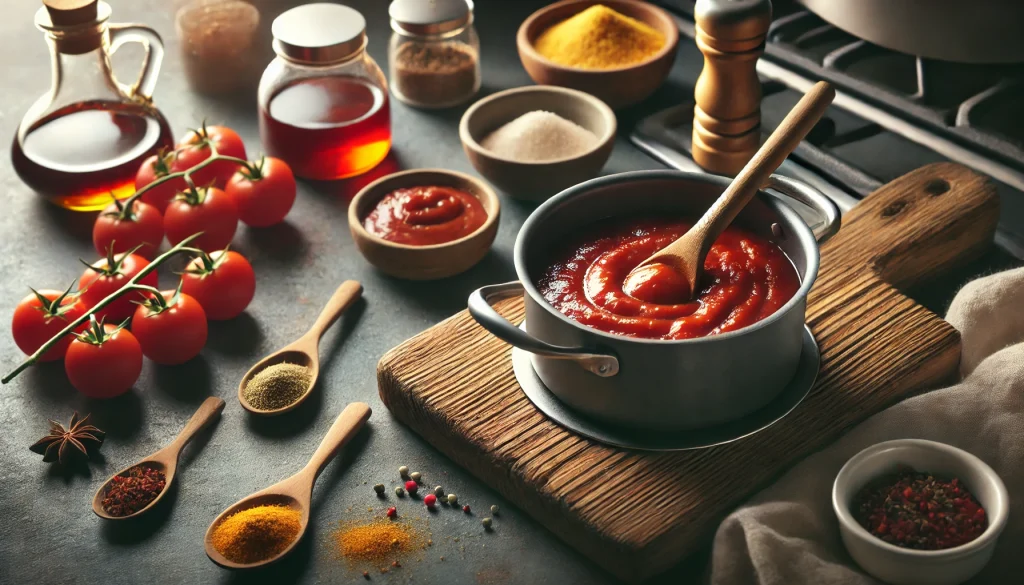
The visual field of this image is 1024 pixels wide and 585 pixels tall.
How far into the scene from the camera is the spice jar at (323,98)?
151 centimetres

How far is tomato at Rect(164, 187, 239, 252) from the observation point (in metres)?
1.41

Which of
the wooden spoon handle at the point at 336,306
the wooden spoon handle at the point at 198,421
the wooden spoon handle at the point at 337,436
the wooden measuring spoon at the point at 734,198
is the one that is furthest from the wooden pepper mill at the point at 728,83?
the wooden spoon handle at the point at 198,421

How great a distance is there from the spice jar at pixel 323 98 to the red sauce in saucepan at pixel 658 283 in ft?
1.57

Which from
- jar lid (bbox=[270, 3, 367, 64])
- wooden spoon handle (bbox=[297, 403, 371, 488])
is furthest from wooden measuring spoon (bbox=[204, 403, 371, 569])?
jar lid (bbox=[270, 3, 367, 64])

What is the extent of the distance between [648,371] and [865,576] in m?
0.26

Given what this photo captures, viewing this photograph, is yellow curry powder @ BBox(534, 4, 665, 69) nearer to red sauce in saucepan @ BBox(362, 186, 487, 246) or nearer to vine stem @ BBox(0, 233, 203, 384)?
red sauce in saucepan @ BBox(362, 186, 487, 246)

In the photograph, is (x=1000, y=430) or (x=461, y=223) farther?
(x=461, y=223)

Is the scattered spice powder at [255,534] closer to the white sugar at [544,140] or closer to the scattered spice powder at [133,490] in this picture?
the scattered spice powder at [133,490]

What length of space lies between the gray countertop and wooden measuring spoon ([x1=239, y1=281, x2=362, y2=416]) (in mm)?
18

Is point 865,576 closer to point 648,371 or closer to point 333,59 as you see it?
point 648,371

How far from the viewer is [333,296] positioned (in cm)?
137

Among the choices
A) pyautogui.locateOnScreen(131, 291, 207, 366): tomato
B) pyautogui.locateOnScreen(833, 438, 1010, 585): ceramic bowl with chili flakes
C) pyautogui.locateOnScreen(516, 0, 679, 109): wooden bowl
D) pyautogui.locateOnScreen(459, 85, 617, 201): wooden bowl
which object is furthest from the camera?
pyautogui.locateOnScreen(516, 0, 679, 109): wooden bowl

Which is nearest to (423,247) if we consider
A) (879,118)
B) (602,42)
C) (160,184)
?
(160,184)

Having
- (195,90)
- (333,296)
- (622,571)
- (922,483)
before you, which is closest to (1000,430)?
(922,483)
